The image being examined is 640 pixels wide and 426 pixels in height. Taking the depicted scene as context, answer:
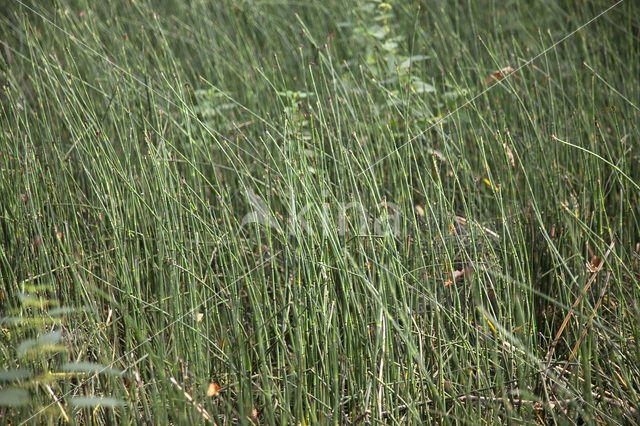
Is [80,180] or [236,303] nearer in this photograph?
[236,303]

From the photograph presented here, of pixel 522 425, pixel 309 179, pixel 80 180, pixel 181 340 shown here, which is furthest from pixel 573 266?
pixel 80 180

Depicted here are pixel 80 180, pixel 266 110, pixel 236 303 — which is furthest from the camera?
pixel 266 110

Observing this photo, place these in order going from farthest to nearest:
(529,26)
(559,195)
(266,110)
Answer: (529,26)
(266,110)
(559,195)

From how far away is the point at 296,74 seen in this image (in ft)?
8.69

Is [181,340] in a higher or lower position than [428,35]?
lower

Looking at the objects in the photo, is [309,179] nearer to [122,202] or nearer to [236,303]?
[236,303]

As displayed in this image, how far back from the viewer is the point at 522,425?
1.10 meters

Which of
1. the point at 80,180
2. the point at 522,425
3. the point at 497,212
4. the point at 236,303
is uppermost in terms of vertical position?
the point at 80,180

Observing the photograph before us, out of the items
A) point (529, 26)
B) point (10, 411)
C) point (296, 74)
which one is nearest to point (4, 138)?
point (10, 411)

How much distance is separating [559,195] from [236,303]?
1008 mm

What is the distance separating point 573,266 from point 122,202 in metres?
1.25

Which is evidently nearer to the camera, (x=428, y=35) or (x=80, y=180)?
(x=80, y=180)

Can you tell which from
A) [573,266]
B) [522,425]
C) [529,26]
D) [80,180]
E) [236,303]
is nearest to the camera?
[522,425]

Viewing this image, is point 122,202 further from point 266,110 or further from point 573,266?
point 573,266
